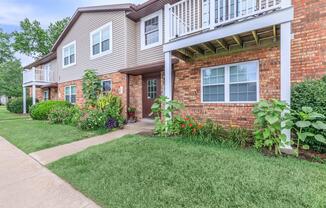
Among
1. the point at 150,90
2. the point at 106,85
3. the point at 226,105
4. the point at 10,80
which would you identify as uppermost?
the point at 10,80

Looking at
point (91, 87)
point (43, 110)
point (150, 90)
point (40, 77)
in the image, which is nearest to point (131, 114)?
point (150, 90)

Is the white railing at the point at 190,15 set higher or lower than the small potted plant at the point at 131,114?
higher

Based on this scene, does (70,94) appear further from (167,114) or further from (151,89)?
(167,114)

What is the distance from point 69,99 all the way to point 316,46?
1480cm

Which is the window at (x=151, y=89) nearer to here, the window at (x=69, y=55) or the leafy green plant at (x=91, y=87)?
the leafy green plant at (x=91, y=87)

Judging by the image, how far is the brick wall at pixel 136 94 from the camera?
397 inches

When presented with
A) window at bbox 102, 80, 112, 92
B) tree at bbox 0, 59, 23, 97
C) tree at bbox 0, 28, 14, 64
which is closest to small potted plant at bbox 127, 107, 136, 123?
window at bbox 102, 80, 112, 92

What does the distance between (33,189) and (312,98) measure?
20.4 ft

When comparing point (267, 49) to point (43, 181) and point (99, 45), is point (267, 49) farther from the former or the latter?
point (99, 45)

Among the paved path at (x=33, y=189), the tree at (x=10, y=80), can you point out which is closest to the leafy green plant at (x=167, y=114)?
the paved path at (x=33, y=189)

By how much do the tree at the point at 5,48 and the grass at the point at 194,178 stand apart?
39.2 metres

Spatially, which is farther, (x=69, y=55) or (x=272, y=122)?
(x=69, y=55)

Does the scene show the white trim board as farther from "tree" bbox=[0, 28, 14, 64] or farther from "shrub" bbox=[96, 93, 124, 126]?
"tree" bbox=[0, 28, 14, 64]

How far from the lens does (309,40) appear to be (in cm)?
530
